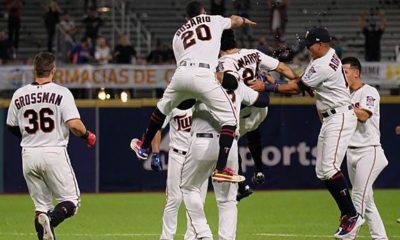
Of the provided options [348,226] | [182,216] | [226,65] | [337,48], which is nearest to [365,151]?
[348,226]

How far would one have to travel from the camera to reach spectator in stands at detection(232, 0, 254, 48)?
27906 millimetres

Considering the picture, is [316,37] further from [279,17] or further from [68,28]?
[68,28]

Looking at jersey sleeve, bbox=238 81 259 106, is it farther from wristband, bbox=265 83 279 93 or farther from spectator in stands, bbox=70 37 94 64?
spectator in stands, bbox=70 37 94 64

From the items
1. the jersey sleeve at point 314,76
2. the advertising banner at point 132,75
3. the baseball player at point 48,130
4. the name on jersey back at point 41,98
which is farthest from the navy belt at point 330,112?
the advertising banner at point 132,75

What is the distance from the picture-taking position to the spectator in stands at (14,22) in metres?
29.2

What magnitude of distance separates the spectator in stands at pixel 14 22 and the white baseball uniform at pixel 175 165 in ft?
55.3

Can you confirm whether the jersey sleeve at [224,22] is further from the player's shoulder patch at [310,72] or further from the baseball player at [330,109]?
the player's shoulder patch at [310,72]

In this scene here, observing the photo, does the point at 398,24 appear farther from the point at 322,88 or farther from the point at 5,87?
the point at 322,88

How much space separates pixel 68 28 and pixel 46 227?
689 inches

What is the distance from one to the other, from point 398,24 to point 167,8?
7043 mm

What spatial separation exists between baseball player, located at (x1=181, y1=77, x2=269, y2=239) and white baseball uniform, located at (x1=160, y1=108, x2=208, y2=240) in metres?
0.57

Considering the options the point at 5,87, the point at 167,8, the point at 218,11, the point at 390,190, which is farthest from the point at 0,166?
the point at 167,8

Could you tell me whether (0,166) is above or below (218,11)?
below

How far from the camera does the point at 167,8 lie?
32094mm
